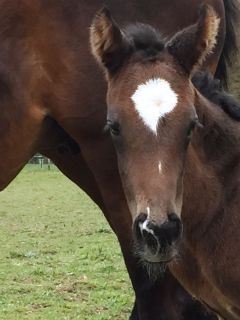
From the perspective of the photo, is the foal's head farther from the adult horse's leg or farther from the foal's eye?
the adult horse's leg

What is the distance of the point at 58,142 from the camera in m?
4.95

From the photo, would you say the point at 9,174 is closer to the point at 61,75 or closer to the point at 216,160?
the point at 61,75

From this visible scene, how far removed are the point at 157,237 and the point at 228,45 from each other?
209cm

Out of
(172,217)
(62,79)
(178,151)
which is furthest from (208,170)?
(62,79)

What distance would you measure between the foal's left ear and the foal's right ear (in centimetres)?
25

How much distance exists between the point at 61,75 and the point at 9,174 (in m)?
0.70

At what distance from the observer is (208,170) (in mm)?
4312

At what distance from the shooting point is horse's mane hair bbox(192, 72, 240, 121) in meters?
4.46

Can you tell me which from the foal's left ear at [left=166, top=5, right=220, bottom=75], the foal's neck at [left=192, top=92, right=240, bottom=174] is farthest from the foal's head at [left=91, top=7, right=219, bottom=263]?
the foal's neck at [left=192, top=92, right=240, bottom=174]

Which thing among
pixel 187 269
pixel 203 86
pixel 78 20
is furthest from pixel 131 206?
pixel 78 20

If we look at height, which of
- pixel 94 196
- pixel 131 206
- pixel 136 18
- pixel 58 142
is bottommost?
pixel 94 196

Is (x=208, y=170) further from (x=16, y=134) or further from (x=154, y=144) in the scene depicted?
(x=16, y=134)

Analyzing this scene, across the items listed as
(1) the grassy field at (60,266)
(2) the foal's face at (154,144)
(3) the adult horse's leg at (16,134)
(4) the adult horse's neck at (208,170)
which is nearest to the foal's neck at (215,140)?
(4) the adult horse's neck at (208,170)

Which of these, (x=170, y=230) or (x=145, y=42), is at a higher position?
(x=145, y=42)
